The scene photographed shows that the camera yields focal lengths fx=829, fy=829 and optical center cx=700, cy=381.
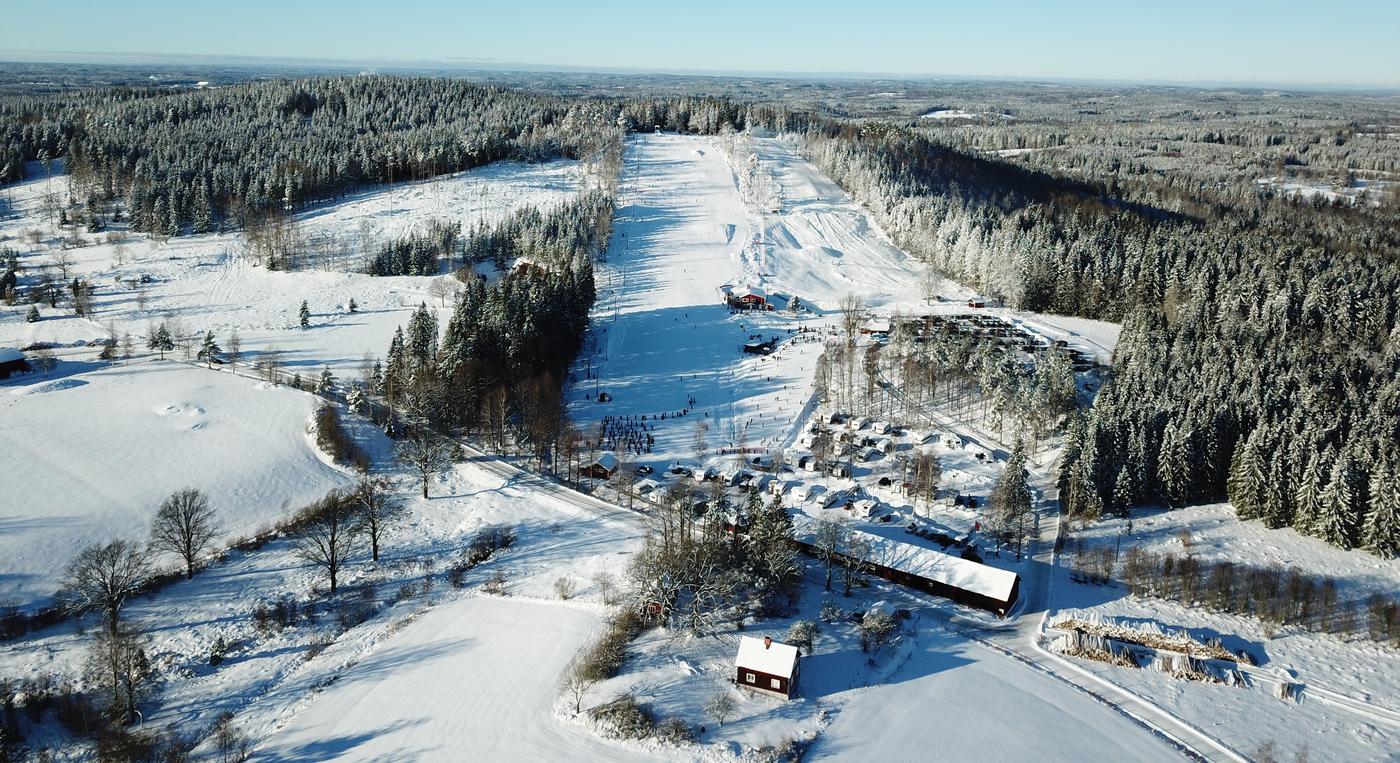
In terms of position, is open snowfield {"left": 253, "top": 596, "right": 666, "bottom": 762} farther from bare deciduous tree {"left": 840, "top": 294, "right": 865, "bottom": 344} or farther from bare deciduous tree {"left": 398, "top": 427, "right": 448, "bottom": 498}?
bare deciduous tree {"left": 840, "top": 294, "right": 865, "bottom": 344}

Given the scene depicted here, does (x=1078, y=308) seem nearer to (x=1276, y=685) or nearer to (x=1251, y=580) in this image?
(x=1251, y=580)

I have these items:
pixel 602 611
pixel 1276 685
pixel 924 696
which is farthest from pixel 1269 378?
pixel 602 611

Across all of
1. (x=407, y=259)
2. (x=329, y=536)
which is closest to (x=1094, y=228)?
(x=407, y=259)

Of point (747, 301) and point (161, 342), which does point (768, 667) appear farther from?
point (161, 342)

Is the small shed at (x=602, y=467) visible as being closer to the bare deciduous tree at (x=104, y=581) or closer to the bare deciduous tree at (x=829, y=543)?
the bare deciduous tree at (x=829, y=543)

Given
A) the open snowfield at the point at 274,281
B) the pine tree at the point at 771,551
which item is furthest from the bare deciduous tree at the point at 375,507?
the open snowfield at the point at 274,281
